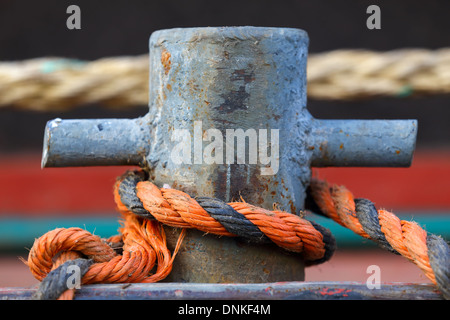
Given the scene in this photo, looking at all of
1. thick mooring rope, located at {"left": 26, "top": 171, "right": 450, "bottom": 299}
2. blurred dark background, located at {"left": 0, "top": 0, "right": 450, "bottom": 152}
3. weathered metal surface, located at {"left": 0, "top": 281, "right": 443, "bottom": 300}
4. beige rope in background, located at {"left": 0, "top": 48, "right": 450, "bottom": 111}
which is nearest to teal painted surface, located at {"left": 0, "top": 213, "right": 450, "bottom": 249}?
blurred dark background, located at {"left": 0, "top": 0, "right": 450, "bottom": 152}

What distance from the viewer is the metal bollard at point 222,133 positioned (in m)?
0.93

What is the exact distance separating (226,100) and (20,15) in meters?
2.02

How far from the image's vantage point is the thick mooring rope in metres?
0.87

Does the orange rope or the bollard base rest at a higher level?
the orange rope

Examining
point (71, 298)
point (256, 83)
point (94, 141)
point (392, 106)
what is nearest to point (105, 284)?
point (71, 298)

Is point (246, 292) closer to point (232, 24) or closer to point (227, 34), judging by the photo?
point (227, 34)

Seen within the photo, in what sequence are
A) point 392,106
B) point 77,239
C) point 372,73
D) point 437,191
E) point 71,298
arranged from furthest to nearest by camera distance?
point 392,106, point 437,191, point 372,73, point 77,239, point 71,298

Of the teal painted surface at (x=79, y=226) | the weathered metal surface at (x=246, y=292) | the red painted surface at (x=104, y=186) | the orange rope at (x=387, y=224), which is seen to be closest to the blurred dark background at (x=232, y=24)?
the red painted surface at (x=104, y=186)

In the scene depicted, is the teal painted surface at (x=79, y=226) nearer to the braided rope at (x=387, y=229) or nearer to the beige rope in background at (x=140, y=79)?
the beige rope in background at (x=140, y=79)

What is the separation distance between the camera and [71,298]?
2.62 feet

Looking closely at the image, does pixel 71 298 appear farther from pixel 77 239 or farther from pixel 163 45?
pixel 163 45

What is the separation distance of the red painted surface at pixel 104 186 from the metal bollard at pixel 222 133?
1.50 m

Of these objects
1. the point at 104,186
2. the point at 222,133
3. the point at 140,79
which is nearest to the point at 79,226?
the point at 104,186

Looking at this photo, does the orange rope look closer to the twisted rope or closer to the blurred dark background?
the twisted rope
